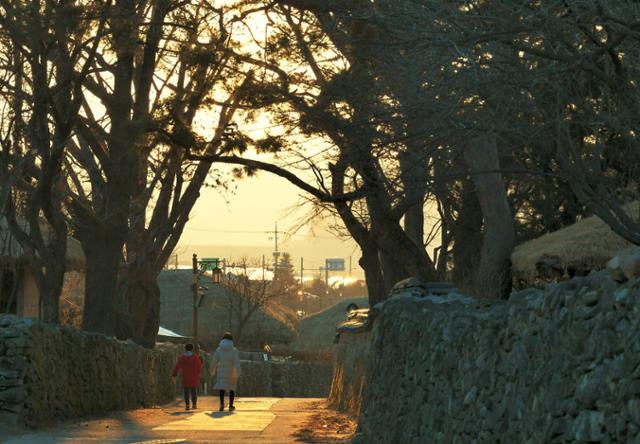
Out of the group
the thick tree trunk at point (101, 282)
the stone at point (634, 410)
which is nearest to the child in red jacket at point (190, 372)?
the thick tree trunk at point (101, 282)

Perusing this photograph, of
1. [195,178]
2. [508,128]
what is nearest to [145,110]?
[195,178]

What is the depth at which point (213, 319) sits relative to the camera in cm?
6800

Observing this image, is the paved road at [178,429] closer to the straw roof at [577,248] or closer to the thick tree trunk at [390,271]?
the thick tree trunk at [390,271]

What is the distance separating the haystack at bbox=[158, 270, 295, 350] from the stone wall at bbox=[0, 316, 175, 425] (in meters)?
40.5

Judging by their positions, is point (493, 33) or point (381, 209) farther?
point (381, 209)

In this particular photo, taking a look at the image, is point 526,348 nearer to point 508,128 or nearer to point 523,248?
point 508,128

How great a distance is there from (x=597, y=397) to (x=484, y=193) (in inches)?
610

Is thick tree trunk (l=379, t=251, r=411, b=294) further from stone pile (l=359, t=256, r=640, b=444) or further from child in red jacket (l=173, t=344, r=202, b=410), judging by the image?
stone pile (l=359, t=256, r=640, b=444)

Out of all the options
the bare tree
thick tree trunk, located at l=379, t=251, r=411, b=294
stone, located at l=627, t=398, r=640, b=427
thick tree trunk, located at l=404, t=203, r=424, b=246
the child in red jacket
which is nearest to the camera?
stone, located at l=627, t=398, r=640, b=427

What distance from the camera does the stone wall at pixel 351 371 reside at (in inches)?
844

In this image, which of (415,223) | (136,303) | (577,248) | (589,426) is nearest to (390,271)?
(577,248)

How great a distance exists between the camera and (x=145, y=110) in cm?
2319

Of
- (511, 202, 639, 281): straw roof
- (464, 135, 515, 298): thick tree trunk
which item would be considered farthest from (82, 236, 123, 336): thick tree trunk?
(511, 202, 639, 281): straw roof

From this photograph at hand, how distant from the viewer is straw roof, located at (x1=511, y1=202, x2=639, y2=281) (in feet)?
61.9
